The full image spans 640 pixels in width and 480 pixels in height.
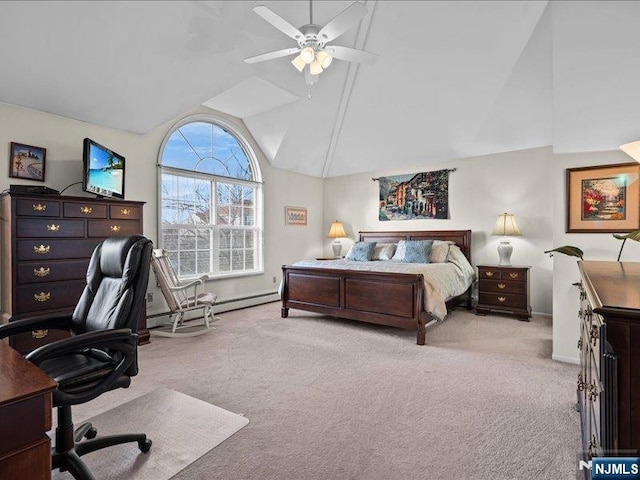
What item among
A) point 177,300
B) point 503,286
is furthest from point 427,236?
point 177,300

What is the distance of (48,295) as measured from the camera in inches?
113

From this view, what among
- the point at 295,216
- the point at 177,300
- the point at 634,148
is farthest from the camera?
the point at 295,216

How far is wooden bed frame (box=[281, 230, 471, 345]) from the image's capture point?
354cm

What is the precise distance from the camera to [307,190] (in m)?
6.67

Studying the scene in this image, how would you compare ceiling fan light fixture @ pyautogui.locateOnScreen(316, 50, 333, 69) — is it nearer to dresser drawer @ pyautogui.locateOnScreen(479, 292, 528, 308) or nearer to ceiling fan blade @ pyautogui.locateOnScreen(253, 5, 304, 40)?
ceiling fan blade @ pyautogui.locateOnScreen(253, 5, 304, 40)

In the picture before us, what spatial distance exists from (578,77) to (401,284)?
2371 millimetres

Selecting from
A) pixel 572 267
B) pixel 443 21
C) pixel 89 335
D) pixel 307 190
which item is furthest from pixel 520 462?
pixel 307 190

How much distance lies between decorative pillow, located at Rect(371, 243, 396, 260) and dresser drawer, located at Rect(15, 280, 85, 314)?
397 cm

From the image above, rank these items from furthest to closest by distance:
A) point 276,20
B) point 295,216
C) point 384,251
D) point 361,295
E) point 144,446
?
point 295,216, point 384,251, point 361,295, point 276,20, point 144,446

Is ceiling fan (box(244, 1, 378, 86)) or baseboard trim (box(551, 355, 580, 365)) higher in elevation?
ceiling fan (box(244, 1, 378, 86))

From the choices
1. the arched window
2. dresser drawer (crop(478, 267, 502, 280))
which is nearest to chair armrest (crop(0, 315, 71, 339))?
the arched window

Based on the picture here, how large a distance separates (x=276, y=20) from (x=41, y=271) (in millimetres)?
2883

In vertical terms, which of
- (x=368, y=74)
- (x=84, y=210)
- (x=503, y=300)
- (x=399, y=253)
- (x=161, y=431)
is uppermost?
(x=368, y=74)

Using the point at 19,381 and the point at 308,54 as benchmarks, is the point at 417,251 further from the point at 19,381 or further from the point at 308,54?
the point at 19,381
